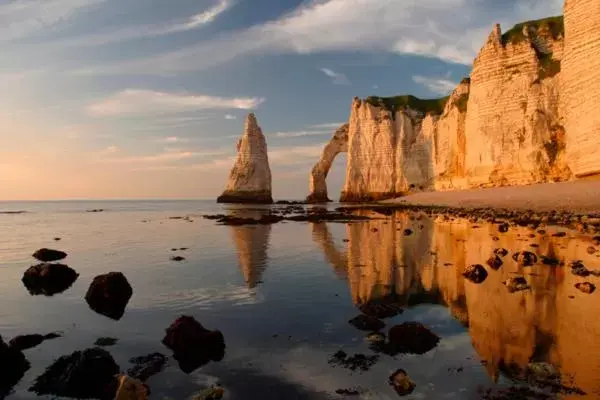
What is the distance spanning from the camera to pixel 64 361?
15.3 ft

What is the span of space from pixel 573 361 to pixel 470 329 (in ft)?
4.78

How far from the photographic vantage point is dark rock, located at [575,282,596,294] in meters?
7.46

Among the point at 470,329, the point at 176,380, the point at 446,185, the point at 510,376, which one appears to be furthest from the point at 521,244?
the point at 446,185

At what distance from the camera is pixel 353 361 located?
4.85 m

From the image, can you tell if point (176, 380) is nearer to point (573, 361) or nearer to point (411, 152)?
point (573, 361)

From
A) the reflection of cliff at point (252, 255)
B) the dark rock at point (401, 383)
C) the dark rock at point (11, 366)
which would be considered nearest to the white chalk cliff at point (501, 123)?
the reflection of cliff at point (252, 255)

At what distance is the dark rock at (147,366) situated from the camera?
→ 4.57 m

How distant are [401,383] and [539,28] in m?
58.1

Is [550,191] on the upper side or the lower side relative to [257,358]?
upper

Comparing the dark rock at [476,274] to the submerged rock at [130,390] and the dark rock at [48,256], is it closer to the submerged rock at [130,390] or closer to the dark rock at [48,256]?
the submerged rock at [130,390]

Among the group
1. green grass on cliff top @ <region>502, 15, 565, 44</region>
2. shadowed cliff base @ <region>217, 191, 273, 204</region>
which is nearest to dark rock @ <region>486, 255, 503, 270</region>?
green grass on cliff top @ <region>502, 15, 565, 44</region>

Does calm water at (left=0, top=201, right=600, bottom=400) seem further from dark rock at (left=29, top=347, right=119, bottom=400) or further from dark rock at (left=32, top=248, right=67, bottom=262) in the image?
dark rock at (left=32, top=248, right=67, bottom=262)

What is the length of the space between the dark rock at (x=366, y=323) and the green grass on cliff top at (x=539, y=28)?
54.2m

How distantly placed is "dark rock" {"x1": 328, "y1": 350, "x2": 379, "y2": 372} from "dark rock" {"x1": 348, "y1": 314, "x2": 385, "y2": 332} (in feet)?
3.46
